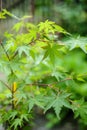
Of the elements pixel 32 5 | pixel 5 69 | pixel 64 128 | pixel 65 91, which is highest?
Answer: pixel 5 69

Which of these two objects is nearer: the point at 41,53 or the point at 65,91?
the point at 65,91

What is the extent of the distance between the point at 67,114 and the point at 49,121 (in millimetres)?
351

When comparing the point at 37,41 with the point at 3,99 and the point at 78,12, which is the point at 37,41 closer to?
the point at 3,99

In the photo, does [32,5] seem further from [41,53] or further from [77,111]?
[77,111]

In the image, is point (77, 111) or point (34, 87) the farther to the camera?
point (34, 87)

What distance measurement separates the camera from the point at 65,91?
2623 millimetres

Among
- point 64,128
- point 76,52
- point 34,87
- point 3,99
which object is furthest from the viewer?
point 76,52

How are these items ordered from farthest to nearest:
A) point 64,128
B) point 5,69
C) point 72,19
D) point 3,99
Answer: point 72,19, point 64,128, point 3,99, point 5,69

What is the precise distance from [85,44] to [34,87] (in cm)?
64

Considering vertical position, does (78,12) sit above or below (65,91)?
below

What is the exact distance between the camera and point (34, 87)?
3016mm

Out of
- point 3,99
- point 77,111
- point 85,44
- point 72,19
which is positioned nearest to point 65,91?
point 77,111

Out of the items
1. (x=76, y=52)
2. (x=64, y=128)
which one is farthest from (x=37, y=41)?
(x=76, y=52)

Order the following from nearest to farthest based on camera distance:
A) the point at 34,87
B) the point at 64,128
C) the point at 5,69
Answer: the point at 5,69
the point at 34,87
the point at 64,128
